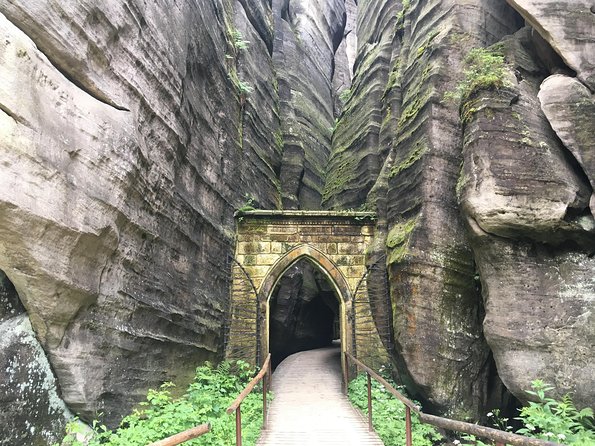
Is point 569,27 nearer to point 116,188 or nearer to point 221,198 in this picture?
point 221,198

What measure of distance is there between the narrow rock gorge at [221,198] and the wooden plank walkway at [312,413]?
61.6 inches

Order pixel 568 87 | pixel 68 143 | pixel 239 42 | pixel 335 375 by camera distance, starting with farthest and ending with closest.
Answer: pixel 239 42
pixel 335 375
pixel 568 87
pixel 68 143

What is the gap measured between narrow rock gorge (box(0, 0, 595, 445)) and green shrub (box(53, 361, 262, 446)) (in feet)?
0.78

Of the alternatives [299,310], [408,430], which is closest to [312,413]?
[408,430]

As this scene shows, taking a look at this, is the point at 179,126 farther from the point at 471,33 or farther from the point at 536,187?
the point at 471,33

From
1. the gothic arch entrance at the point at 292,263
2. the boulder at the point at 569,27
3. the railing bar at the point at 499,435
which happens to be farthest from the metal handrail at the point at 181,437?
the boulder at the point at 569,27

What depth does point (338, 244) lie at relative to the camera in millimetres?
10242

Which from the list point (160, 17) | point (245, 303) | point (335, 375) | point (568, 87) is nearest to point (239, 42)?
point (160, 17)

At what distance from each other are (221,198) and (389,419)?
543 cm

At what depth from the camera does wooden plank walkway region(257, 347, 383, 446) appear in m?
5.50

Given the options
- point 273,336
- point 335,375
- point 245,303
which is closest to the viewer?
point 245,303

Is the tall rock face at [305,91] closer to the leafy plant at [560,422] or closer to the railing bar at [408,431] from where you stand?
the leafy plant at [560,422]

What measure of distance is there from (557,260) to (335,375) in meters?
6.05

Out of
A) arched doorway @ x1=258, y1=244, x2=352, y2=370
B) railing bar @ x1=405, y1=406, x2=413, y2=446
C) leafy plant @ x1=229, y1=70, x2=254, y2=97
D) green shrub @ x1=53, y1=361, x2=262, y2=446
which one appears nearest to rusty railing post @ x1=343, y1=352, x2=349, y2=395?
arched doorway @ x1=258, y1=244, x2=352, y2=370
